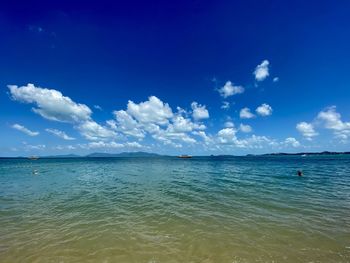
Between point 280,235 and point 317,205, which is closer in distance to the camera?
point 280,235

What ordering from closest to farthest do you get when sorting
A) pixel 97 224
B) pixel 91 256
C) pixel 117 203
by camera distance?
pixel 91 256 → pixel 97 224 → pixel 117 203

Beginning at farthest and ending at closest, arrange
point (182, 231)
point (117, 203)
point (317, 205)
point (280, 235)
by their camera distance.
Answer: point (117, 203)
point (317, 205)
point (182, 231)
point (280, 235)

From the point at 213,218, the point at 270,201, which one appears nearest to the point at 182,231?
the point at 213,218

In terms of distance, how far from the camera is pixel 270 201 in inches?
583

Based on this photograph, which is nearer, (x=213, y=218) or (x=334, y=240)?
(x=334, y=240)

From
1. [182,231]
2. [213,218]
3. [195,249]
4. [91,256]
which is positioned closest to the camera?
[91,256]

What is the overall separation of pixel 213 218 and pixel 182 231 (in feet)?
8.62

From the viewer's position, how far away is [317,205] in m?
13.6

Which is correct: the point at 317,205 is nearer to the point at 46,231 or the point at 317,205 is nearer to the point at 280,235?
the point at 280,235

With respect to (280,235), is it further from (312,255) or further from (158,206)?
(158,206)

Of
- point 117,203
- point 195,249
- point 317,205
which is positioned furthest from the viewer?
point 117,203

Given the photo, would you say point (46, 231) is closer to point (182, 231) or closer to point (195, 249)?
point (182, 231)

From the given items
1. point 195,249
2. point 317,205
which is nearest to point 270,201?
point 317,205

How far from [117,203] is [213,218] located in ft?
24.9
